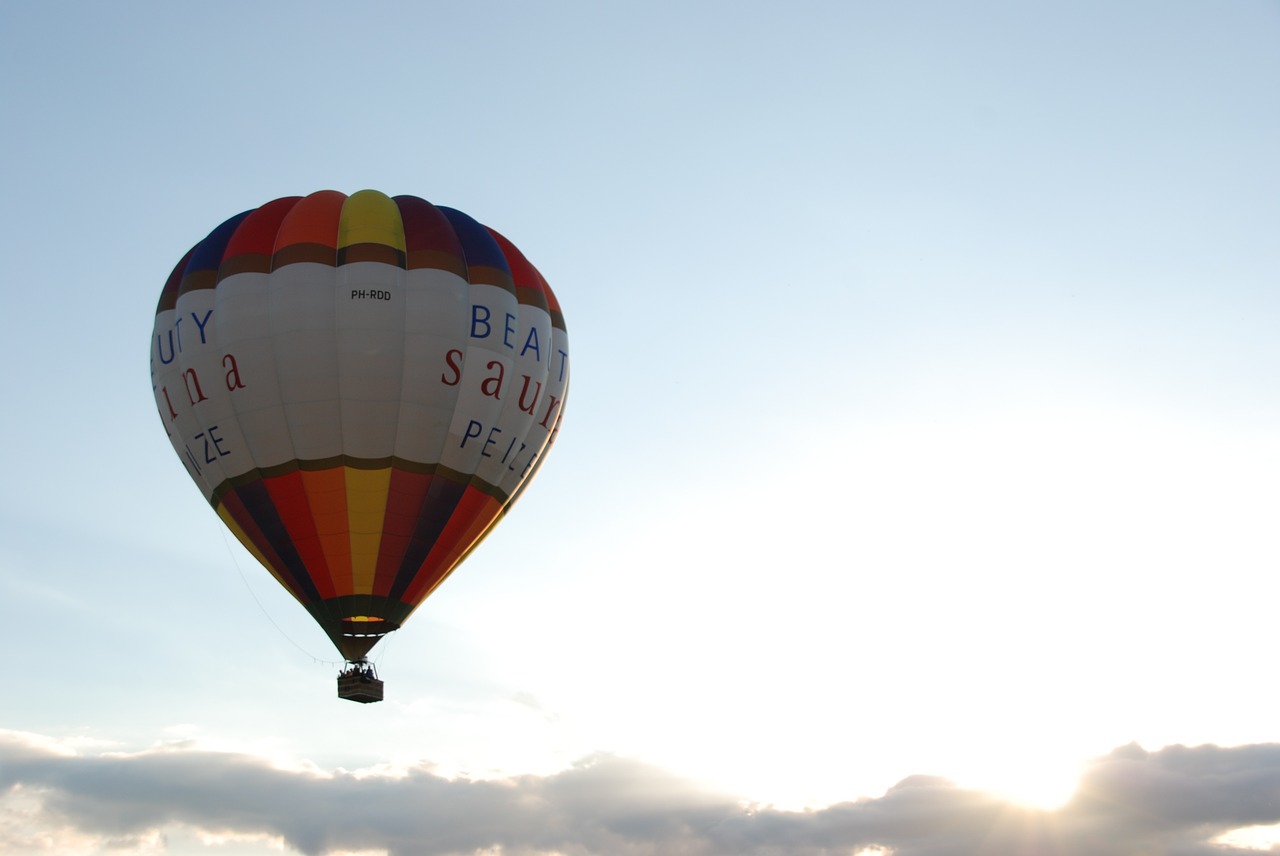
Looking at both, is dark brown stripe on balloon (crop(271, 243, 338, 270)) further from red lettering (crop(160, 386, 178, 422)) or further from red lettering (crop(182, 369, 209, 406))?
red lettering (crop(160, 386, 178, 422))

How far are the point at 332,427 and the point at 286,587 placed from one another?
167 inches

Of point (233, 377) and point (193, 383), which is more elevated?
point (193, 383)

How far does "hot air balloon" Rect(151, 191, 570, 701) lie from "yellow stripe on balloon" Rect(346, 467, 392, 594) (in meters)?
0.03

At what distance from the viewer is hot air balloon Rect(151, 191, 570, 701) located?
35.7 m

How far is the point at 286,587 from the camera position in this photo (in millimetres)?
36719

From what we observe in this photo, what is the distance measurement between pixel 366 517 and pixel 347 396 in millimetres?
2895

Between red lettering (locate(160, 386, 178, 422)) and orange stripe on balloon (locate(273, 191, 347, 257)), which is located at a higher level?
orange stripe on balloon (locate(273, 191, 347, 257))

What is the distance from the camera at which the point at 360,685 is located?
3553 cm

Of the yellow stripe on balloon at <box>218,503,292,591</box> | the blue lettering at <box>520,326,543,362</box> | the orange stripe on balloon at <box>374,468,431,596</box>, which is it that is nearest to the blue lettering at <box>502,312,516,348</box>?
the blue lettering at <box>520,326,543,362</box>

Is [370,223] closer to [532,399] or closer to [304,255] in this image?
[304,255]

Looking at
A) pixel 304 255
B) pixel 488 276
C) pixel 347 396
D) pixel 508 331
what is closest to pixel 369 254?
pixel 304 255

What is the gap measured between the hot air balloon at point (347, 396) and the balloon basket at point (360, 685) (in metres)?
0.05

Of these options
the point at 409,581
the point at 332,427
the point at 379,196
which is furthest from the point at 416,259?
the point at 409,581

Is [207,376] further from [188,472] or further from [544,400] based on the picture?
[544,400]
